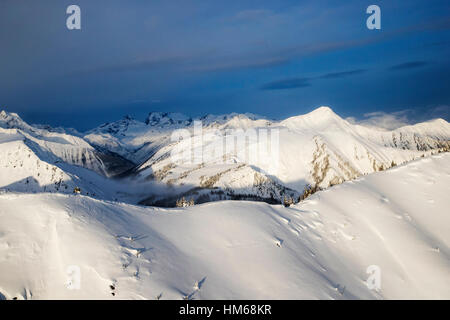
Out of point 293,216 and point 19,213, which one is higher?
point 19,213

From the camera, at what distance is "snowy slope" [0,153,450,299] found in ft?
55.1

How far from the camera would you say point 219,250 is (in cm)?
2167

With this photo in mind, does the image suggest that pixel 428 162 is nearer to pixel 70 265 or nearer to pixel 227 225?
pixel 227 225

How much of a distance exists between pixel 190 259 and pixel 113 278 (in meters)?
5.19

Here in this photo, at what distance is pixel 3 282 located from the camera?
16109 mm

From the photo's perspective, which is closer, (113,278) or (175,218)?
(113,278)

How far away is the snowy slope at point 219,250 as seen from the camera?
55.1 feet

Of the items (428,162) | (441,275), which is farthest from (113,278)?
(428,162)
